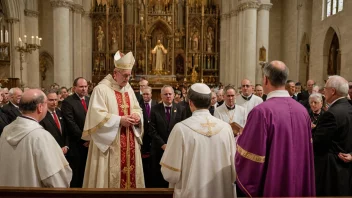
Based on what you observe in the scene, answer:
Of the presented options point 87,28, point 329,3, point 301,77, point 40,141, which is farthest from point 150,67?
point 40,141

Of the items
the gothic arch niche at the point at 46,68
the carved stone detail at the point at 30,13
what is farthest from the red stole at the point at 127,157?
the gothic arch niche at the point at 46,68

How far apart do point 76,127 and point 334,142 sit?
3.81m

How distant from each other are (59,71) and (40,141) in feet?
45.3

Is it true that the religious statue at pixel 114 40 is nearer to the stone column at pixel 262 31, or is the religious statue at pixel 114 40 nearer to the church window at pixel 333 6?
the stone column at pixel 262 31

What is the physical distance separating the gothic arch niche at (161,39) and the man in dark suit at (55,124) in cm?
1427

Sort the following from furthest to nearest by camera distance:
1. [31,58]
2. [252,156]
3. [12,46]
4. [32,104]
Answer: [31,58], [12,46], [32,104], [252,156]

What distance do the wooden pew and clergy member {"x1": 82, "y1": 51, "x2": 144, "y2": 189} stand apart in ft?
4.01

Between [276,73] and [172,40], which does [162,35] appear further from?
[276,73]

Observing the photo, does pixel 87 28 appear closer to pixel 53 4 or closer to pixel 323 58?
pixel 53 4

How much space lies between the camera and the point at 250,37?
1558cm

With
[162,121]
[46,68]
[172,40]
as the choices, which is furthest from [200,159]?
[46,68]

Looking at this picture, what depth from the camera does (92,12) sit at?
1984cm

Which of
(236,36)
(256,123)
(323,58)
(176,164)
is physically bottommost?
(176,164)

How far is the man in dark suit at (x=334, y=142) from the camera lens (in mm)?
3568
